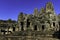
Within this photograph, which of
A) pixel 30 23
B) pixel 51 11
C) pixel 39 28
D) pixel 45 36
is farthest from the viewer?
pixel 51 11

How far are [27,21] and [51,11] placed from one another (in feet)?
51.8

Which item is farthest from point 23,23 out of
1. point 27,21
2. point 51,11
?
point 51,11

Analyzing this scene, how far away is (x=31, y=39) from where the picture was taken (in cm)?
2517

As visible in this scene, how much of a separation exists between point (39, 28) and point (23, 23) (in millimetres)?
6330

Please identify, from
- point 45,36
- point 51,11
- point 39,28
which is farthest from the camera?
point 51,11

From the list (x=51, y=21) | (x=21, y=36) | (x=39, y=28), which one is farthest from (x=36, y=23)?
(x=21, y=36)

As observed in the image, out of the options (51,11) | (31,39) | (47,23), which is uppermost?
(51,11)

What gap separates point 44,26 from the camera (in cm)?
4016

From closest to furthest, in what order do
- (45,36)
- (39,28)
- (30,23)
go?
(45,36)
(39,28)
(30,23)

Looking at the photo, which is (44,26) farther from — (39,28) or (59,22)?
(59,22)

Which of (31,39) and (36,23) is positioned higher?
(36,23)

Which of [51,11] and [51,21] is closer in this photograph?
[51,21]

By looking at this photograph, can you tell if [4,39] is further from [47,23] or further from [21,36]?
[47,23]

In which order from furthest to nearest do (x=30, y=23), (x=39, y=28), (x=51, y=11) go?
(x=51, y=11), (x=30, y=23), (x=39, y=28)
